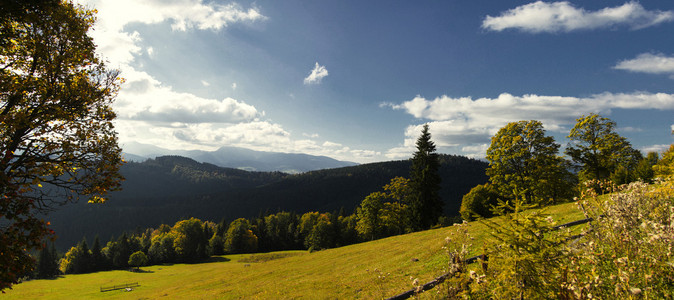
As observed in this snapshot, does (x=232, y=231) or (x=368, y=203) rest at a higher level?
(x=368, y=203)

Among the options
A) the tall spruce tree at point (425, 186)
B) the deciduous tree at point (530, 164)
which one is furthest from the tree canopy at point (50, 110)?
the tall spruce tree at point (425, 186)

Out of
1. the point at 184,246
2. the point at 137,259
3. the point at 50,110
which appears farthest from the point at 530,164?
the point at 137,259

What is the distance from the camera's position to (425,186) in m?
43.4

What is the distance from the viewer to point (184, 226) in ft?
318

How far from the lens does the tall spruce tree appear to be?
4319 centimetres

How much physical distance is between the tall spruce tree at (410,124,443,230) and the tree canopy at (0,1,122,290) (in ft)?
133

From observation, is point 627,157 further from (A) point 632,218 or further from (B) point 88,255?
(B) point 88,255

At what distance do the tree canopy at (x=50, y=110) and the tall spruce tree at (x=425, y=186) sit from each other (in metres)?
40.5

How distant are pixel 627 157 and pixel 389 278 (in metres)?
35.5

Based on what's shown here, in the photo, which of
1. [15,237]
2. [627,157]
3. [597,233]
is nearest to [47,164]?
[15,237]

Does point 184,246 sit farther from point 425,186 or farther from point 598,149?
point 598,149

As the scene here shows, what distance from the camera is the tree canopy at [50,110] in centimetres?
759

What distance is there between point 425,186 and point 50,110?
42762 millimetres

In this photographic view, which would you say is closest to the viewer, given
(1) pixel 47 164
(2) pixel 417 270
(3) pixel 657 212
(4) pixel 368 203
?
(3) pixel 657 212
